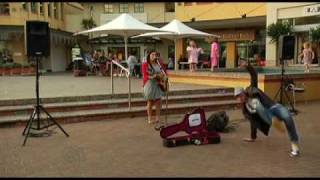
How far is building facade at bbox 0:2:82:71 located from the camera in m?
36.8

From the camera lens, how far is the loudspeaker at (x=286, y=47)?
13.7 meters

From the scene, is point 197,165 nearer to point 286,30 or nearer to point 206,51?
point 286,30

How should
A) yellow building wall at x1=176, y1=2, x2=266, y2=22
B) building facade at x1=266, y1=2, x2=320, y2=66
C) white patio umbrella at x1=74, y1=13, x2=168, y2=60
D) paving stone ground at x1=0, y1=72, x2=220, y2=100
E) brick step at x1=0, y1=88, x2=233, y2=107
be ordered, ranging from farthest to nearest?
yellow building wall at x1=176, y1=2, x2=266, y2=22, building facade at x1=266, y1=2, x2=320, y2=66, white patio umbrella at x1=74, y1=13, x2=168, y2=60, paving stone ground at x1=0, y1=72, x2=220, y2=100, brick step at x1=0, y1=88, x2=233, y2=107

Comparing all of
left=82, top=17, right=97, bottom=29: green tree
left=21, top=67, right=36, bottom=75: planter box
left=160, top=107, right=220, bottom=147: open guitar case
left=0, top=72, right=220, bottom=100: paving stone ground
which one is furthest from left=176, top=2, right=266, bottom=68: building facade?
left=160, top=107, right=220, bottom=147: open guitar case

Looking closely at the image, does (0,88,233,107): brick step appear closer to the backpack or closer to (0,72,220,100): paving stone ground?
(0,72,220,100): paving stone ground

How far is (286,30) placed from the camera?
27391 millimetres

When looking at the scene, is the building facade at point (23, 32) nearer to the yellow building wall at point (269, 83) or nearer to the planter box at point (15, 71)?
the planter box at point (15, 71)

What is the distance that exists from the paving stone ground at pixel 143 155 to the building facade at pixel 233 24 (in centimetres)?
2448

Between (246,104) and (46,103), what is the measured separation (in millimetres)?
5880

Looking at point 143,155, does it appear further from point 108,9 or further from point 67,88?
point 108,9

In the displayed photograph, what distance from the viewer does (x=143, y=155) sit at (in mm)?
8125

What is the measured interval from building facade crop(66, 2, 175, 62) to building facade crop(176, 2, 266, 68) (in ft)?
18.7

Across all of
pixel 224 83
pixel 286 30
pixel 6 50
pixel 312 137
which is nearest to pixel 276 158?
pixel 312 137

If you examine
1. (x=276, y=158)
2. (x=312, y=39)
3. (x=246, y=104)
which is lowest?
(x=276, y=158)
